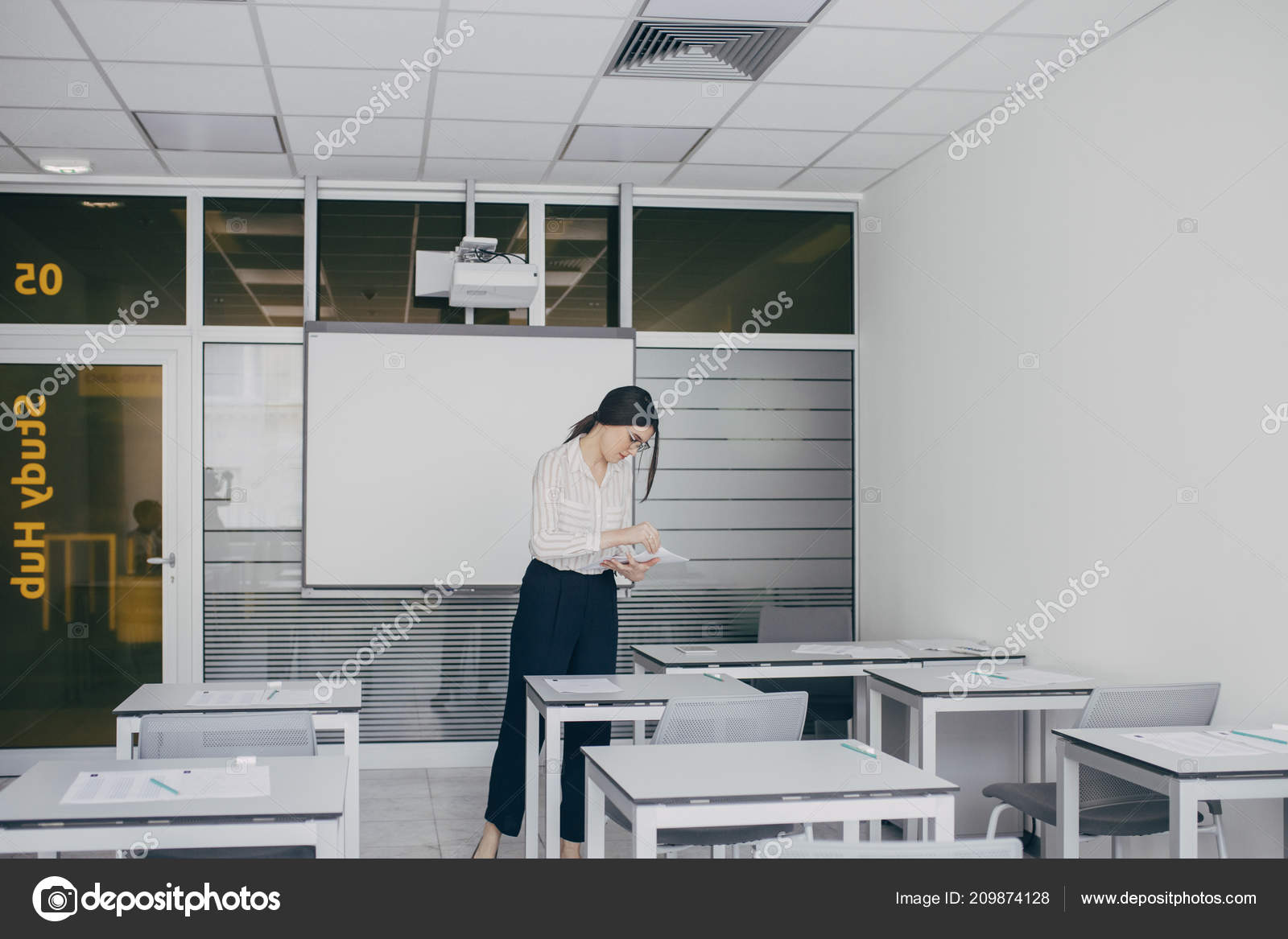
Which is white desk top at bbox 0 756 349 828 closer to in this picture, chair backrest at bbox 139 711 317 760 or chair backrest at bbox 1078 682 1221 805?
chair backrest at bbox 139 711 317 760

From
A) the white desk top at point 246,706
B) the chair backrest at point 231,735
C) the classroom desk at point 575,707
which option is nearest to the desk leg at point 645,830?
the classroom desk at point 575,707

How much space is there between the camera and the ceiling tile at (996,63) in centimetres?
387

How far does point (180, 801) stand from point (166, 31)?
8.97ft

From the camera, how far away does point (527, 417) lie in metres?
5.61

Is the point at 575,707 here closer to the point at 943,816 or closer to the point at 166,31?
the point at 943,816

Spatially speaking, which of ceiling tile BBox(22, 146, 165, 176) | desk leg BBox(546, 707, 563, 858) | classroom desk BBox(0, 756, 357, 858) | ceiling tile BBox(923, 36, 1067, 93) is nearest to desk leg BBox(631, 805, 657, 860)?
classroom desk BBox(0, 756, 357, 858)

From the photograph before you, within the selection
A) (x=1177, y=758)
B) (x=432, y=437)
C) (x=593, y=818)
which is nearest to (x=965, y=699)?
(x=1177, y=758)

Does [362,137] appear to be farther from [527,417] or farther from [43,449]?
[43,449]

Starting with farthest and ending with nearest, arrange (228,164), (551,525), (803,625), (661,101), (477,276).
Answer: (477,276), (228,164), (803,625), (661,101), (551,525)

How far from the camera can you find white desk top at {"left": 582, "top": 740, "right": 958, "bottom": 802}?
7.25 ft

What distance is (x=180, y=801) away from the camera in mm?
2145
